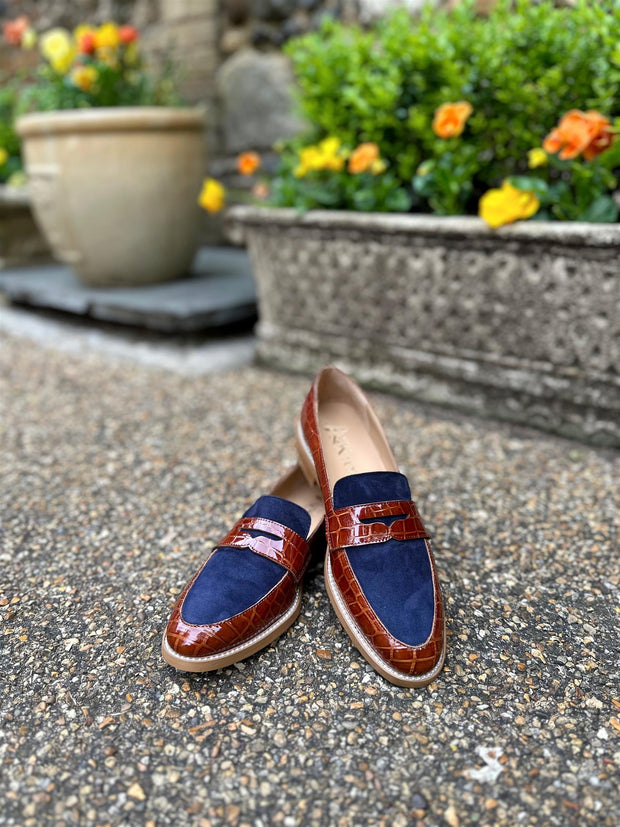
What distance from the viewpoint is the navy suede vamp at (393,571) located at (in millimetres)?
1143

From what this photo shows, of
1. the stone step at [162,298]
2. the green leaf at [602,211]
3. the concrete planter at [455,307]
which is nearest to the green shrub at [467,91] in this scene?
the green leaf at [602,211]

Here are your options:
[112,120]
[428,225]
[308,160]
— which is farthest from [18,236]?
[428,225]

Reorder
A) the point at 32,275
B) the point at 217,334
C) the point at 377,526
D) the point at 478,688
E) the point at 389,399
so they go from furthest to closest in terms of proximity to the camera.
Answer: the point at 32,275, the point at 217,334, the point at 389,399, the point at 377,526, the point at 478,688

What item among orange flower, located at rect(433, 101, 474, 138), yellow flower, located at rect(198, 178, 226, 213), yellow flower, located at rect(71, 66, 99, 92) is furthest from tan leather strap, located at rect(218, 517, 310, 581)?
yellow flower, located at rect(71, 66, 99, 92)

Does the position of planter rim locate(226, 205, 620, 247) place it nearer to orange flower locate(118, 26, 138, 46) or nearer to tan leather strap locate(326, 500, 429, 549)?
tan leather strap locate(326, 500, 429, 549)

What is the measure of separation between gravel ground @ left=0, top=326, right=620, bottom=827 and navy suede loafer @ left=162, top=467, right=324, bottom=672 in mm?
60

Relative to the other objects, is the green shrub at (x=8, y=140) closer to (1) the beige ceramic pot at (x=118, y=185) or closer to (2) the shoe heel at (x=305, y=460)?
(1) the beige ceramic pot at (x=118, y=185)

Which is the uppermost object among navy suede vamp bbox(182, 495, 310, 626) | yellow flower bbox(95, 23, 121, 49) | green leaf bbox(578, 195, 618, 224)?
yellow flower bbox(95, 23, 121, 49)

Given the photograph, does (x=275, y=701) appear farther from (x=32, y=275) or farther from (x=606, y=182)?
(x=32, y=275)

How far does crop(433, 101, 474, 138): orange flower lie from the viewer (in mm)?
1984

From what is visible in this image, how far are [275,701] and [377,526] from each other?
0.35m

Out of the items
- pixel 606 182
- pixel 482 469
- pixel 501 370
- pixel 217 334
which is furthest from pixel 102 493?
pixel 606 182

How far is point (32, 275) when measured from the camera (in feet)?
12.3

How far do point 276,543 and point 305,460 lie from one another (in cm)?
24
